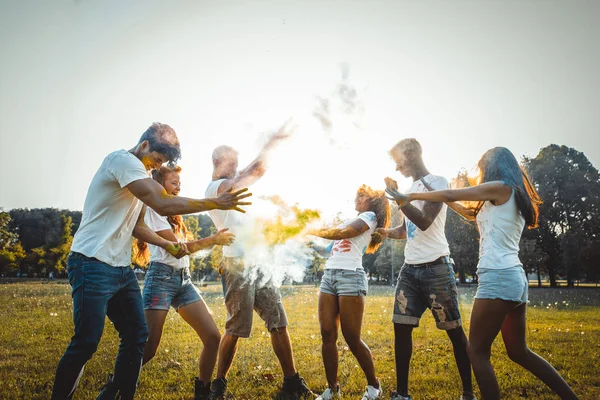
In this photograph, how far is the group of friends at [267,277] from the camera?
11.6ft

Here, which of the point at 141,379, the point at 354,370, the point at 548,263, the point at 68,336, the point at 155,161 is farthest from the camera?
the point at 548,263

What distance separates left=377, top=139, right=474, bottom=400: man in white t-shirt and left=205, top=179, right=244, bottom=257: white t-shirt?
1958mm

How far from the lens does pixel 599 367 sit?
6.48 metres

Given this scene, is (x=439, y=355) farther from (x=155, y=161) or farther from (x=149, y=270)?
(x=155, y=161)

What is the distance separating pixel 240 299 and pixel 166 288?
0.89 metres

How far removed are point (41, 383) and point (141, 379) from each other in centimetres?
131

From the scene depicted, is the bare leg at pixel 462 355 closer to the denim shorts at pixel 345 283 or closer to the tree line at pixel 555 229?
the denim shorts at pixel 345 283

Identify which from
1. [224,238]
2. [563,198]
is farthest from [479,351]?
[563,198]

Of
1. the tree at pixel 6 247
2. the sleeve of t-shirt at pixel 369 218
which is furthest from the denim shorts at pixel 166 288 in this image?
the tree at pixel 6 247

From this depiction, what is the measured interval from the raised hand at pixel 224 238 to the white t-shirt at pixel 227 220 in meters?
0.20

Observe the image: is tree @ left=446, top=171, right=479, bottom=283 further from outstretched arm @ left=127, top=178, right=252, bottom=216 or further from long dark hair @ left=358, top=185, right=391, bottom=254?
outstretched arm @ left=127, top=178, right=252, bottom=216

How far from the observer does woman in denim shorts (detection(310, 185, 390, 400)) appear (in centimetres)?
484

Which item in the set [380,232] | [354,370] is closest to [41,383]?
[354,370]

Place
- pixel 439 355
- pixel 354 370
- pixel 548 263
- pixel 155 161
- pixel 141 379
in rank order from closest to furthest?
1. pixel 155 161
2. pixel 141 379
3. pixel 354 370
4. pixel 439 355
5. pixel 548 263
